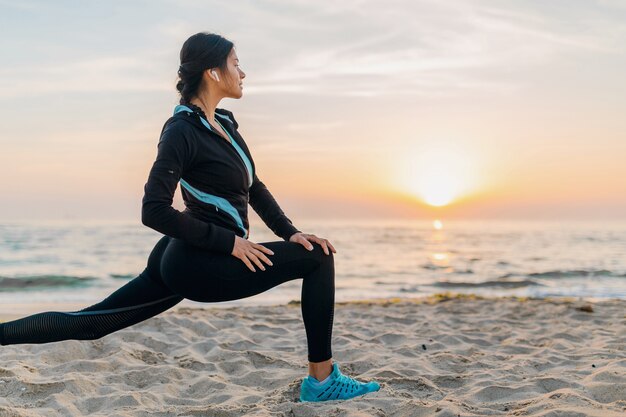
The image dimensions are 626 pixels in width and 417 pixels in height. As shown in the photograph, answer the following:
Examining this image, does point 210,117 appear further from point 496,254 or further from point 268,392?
point 496,254

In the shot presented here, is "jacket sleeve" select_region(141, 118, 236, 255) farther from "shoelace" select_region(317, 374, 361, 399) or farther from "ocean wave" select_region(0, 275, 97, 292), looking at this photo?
"ocean wave" select_region(0, 275, 97, 292)

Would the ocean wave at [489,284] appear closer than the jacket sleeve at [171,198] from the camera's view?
No

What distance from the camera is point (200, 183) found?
3.00 meters

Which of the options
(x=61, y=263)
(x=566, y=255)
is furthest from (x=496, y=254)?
(x=61, y=263)

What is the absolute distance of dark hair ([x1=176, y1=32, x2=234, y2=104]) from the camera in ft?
10.1

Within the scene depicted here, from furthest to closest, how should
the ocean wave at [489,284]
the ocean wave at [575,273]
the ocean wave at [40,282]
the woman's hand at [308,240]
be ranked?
the ocean wave at [575,273] → the ocean wave at [489,284] → the ocean wave at [40,282] → the woman's hand at [308,240]

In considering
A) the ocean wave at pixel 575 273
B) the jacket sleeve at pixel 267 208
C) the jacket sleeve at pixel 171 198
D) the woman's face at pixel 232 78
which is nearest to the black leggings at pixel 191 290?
the jacket sleeve at pixel 171 198

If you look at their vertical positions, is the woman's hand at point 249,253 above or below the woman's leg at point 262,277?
above

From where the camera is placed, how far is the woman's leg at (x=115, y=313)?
3.16 metres

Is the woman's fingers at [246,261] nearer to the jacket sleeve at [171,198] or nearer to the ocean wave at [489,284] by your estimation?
the jacket sleeve at [171,198]

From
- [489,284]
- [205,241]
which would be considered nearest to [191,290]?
[205,241]

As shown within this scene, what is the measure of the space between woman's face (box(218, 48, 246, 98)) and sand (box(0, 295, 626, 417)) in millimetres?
1768

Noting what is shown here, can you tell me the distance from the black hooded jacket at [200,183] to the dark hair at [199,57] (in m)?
0.18

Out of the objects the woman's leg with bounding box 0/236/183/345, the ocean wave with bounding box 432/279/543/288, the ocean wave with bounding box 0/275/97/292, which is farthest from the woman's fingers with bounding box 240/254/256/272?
the ocean wave with bounding box 432/279/543/288
